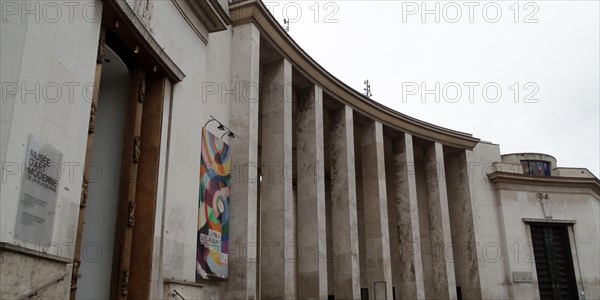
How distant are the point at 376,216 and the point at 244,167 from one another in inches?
422

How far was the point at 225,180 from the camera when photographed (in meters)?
17.4

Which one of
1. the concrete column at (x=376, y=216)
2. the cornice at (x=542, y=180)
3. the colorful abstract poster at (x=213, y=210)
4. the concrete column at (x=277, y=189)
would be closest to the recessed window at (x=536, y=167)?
the cornice at (x=542, y=180)

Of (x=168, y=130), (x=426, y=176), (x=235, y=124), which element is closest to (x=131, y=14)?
(x=168, y=130)

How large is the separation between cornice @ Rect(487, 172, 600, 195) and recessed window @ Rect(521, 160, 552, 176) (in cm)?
63

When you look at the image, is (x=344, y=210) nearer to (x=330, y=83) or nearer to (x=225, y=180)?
(x=330, y=83)

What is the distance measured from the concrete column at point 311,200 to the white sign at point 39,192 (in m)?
12.6

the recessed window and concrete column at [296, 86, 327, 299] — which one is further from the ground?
the recessed window

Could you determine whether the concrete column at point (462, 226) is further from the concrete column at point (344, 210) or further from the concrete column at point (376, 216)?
the concrete column at point (344, 210)

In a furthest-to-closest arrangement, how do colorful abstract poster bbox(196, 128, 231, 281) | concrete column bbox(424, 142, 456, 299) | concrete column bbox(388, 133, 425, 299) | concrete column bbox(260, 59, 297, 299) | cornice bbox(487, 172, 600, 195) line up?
cornice bbox(487, 172, 600, 195) < concrete column bbox(424, 142, 456, 299) < concrete column bbox(388, 133, 425, 299) < concrete column bbox(260, 59, 297, 299) < colorful abstract poster bbox(196, 128, 231, 281)

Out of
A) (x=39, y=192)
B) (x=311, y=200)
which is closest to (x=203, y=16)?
(x=311, y=200)

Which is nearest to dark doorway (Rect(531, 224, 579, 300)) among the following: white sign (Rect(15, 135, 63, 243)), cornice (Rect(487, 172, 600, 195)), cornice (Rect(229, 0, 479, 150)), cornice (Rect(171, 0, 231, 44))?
cornice (Rect(487, 172, 600, 195))

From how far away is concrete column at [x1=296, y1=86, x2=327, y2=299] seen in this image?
20.9 meters

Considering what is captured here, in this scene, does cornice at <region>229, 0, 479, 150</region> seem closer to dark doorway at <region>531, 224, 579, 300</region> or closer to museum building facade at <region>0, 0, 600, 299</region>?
museum building facade at <region>0, 0, 600, 299</region>

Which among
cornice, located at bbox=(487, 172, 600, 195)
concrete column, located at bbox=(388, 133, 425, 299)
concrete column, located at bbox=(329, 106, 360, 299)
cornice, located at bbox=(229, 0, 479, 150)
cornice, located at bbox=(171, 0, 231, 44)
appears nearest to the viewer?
cornice, located at bbox=(171, 0, 231, 44)
